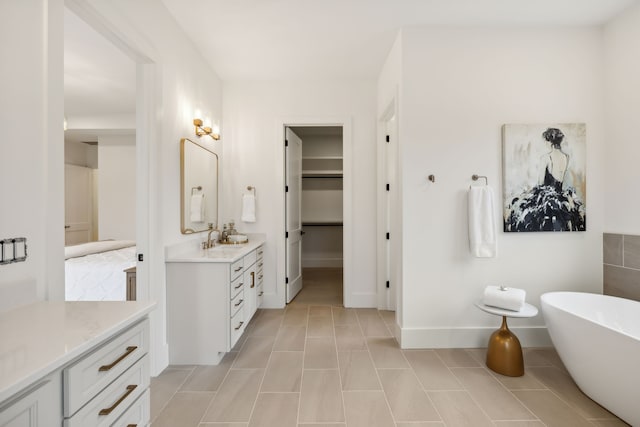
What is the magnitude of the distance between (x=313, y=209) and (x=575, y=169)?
173 inches

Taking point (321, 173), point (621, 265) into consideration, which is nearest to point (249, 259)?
point (321, 173)

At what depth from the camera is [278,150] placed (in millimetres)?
3738

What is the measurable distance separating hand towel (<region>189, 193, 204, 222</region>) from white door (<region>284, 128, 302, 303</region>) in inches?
43.9

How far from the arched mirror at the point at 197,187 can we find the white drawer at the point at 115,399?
1.62 m

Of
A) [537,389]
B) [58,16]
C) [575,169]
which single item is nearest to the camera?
[58,16]

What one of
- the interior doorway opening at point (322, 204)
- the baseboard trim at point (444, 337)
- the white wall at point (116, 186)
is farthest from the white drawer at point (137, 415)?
the white wall at point (116, 186)

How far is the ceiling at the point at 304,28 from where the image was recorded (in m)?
2.40

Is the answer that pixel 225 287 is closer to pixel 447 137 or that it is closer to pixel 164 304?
pixel 164 304

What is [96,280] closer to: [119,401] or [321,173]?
[119,401]

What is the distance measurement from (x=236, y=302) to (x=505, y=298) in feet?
7.05

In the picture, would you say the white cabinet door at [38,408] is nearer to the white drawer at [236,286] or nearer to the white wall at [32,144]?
the white wall at [32,144]

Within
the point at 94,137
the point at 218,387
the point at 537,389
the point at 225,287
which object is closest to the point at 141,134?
the point at 225,287

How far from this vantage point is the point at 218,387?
2098 mm

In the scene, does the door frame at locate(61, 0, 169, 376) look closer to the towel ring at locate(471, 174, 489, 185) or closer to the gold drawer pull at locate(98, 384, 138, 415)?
the gold drawer pull at locate(98, 384, 138, 415)
